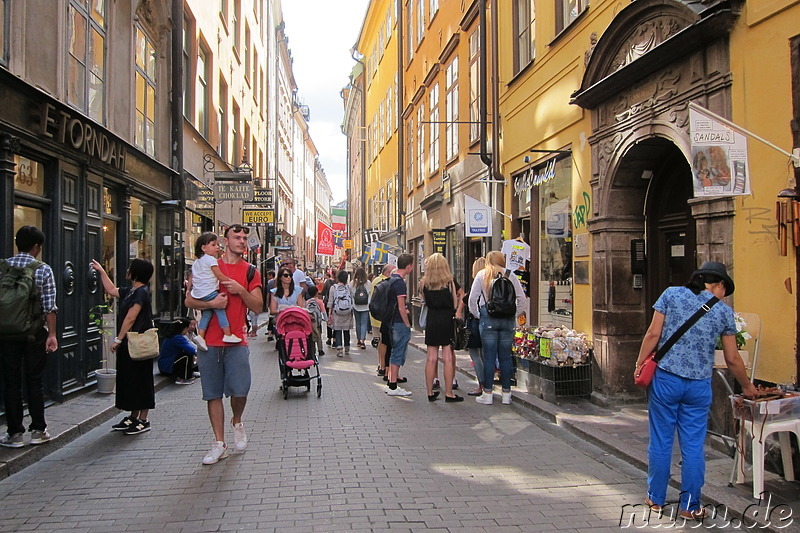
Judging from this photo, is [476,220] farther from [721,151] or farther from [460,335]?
[721,151]

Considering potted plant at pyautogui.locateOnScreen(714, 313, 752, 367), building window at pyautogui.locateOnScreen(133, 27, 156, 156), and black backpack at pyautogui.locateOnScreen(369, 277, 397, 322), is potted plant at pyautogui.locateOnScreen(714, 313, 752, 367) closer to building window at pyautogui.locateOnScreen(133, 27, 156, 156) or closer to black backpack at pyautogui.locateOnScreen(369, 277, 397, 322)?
black backpack at pyautogui.locateOnScreen(369, 277, 397, 322)

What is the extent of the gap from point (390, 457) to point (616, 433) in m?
2.35

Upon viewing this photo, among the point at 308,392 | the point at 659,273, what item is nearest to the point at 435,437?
the point at 308,392

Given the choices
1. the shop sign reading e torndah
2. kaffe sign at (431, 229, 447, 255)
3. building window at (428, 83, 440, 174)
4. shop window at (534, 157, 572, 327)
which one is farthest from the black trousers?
building window at (428, 83, 440, 174)

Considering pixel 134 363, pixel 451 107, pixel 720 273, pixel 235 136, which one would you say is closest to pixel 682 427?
pixel 720 273

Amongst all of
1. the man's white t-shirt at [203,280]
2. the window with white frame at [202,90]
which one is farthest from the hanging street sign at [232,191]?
the man's white t-shirt at [203,280]

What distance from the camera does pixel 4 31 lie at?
23.8 feet

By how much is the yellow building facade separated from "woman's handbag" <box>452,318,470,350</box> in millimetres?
1621

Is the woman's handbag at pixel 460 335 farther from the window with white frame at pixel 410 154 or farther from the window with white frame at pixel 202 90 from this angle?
the window with white frame at pixel 410 154

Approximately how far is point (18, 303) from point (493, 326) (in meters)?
5.10

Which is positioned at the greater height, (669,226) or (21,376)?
(669,226)

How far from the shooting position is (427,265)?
336 inches

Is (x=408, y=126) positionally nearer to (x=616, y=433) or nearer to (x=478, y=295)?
(x=478, y=295)

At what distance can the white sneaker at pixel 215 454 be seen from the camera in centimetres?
566
